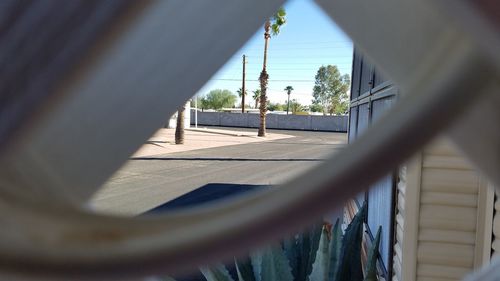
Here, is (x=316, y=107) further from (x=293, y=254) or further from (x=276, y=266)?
(x=276, y=266)

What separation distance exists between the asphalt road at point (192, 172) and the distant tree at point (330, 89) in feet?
131

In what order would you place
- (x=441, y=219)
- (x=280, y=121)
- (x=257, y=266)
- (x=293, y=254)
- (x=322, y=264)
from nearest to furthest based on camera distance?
1. (x=441, y=219)
2. (x=322, y=264)
3. (x=257, y=266)
4. (x=293, y=254)
5. (x=280, y=121)

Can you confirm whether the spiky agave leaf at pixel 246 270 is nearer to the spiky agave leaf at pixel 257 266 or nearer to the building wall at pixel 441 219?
the spiky agave leaf at pixel 257 266

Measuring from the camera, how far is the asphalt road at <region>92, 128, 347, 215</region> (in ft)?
28.5

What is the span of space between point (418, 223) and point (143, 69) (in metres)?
2.62

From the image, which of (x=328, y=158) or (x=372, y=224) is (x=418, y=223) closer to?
(x=372, y=224)

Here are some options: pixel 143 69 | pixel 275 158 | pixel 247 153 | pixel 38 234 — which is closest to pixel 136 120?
pixel 143 69

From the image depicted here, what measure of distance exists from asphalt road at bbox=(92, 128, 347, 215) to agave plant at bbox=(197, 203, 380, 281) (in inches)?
114

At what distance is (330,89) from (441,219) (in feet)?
190

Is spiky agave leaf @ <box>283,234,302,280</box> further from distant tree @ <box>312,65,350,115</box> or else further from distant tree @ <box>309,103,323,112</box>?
distant tree @ <box>309,103,323,112</box>

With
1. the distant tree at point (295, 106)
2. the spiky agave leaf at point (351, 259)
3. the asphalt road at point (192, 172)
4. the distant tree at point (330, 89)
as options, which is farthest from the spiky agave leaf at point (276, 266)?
the distant tree at point (295, 106)

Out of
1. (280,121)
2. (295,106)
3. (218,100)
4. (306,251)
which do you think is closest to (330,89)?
(295,106)

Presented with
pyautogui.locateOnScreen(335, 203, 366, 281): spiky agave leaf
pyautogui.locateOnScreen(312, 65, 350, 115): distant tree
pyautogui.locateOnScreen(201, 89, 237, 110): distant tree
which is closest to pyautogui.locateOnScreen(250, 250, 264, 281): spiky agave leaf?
pyautogui.locateOnScreen(335, 203, 366, 281): spiky agave leaf

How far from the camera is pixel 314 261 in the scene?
336cm
